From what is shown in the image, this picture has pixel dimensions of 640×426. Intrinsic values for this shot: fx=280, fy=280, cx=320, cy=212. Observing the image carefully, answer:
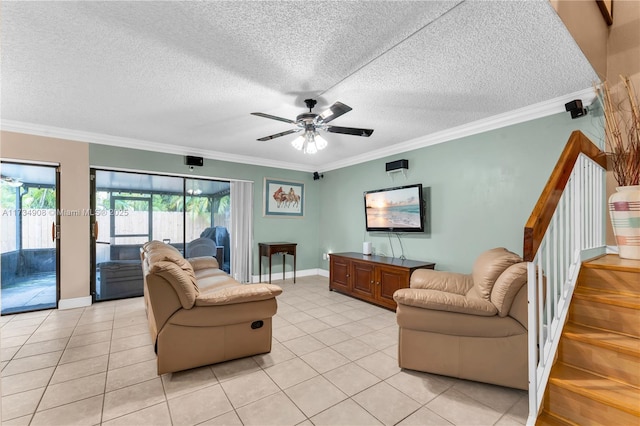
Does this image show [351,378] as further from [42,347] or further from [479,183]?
[42,347]

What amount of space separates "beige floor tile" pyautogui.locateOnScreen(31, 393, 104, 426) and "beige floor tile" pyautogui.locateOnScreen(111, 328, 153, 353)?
33.5 inches

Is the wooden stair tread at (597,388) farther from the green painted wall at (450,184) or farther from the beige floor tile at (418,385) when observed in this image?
the green painted wall at (450,184)

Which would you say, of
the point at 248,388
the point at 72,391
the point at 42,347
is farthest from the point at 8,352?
the point at 248,388

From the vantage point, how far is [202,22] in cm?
179

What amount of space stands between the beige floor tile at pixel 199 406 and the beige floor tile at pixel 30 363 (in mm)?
1462

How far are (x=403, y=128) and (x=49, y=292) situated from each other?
5600mm

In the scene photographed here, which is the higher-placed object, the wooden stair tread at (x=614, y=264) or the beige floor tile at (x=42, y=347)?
the wooden stair tread at (x=614, y=264)

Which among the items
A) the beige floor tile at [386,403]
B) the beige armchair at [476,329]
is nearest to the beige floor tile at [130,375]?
the beige floor tile at [386,403]

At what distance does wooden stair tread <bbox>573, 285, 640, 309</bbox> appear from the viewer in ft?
5.75

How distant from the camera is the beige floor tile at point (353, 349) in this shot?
2.66 m

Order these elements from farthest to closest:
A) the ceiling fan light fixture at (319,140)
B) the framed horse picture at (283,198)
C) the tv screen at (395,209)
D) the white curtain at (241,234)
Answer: the framed horse picture at (283,198)
the white curtain at (241,234)
the tv screen at (395,209)
the ceiling fan light fixture at (319,140)

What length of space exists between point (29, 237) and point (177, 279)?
3.39 m

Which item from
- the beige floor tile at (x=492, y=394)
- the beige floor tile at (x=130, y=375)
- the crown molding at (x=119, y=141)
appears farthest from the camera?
the crown molding at (x=119, y=141)

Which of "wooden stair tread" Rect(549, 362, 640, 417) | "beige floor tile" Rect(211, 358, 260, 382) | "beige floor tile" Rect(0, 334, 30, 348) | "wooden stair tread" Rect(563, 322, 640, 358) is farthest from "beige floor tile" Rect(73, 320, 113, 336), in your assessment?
"wooden stair tread" Rect(563, 322, 640, 358)
